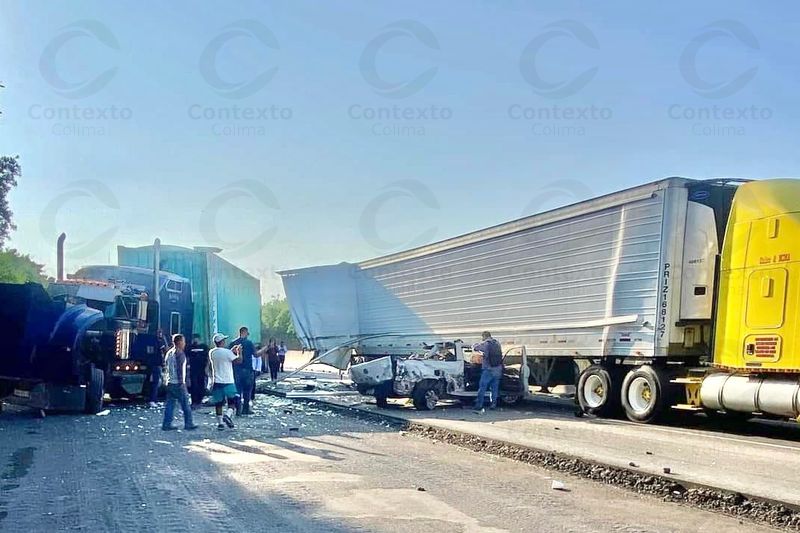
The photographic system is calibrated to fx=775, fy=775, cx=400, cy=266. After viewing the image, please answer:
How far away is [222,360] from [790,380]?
27.8ft

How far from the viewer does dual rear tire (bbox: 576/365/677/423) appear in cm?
1282

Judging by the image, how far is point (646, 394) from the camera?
43.3 ft

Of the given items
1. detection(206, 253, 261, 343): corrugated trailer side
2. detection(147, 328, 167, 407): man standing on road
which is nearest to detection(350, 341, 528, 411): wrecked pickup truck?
detection(147, 328, 167, 407): man standing on road

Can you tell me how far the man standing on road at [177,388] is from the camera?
11.9 meters

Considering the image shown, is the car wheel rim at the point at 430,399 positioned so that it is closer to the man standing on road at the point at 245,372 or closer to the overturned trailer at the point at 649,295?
the overturned trailer at the point at 649,295

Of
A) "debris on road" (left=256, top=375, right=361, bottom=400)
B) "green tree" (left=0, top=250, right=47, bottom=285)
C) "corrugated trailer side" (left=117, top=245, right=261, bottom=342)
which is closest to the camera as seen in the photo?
"debris on road" (left=256, top=375, right=361, bottom=400)

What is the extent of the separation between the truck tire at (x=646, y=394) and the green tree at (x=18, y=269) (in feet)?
76.7

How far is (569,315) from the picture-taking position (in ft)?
49.2

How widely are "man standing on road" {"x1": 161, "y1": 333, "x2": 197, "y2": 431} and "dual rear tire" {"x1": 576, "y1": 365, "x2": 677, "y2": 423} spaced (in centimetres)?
706

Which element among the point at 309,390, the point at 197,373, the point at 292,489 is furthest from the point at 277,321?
the point at 292,489

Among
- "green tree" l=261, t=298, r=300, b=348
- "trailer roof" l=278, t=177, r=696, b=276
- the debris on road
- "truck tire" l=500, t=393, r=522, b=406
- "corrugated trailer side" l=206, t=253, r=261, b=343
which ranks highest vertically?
"trailer roof" l=278, t=177, r=696, b=276

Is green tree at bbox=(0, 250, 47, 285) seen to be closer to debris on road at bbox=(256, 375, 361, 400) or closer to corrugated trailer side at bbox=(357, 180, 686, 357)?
debris on road at bbox=(256, 375, 361, 400)

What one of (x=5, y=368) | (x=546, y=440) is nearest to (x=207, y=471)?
(x=546, y=440)

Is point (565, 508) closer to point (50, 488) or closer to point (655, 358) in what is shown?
point (50, 488)
